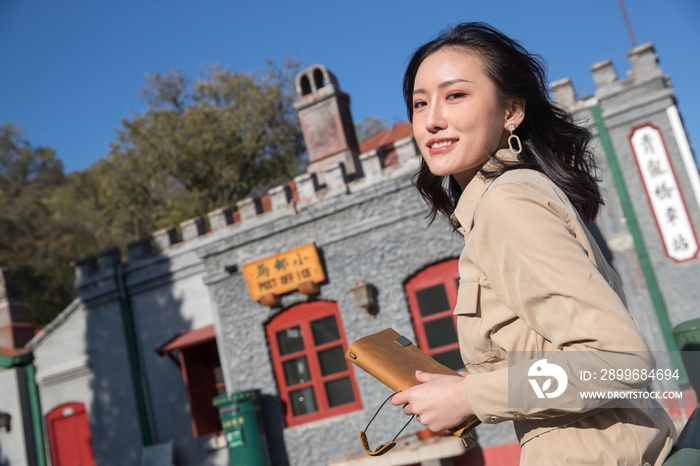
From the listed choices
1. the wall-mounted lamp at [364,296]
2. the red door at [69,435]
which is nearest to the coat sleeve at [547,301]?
the wall-mounted lamp at [364,296]

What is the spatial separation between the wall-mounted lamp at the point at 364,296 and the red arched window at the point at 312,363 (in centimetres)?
64

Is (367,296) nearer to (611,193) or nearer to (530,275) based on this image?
(611,193)

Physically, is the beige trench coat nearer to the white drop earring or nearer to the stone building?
the white drop earring

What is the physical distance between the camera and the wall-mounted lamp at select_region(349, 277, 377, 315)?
8781 mm

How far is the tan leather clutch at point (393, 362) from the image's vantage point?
123 centimetres

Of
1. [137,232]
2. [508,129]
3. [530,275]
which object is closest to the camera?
[530,275]

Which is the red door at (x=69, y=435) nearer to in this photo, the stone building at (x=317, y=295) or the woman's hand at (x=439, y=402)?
the stone building at (x=317, y=295)

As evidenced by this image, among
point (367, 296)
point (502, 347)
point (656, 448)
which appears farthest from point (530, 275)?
point (367, 296)

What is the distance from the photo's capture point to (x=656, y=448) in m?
1.14

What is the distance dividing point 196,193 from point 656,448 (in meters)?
22.2

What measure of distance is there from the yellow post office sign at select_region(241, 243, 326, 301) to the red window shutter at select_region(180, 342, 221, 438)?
2073 millimetres

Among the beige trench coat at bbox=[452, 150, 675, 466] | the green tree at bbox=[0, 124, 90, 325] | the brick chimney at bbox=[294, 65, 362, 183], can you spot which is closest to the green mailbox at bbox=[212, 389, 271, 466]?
the brick chimney at bbox=[294, 65, 362, 183]

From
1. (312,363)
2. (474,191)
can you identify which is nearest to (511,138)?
(474,191)

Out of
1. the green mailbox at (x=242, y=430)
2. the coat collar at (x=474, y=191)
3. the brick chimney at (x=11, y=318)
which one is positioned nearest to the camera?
the coat collar at (x=474, y=191)
